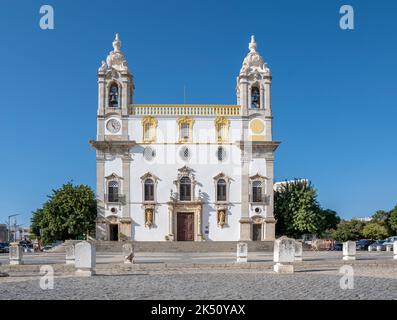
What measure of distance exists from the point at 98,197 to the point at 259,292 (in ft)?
117

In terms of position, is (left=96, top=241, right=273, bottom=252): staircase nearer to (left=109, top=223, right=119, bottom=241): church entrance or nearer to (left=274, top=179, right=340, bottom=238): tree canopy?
(left=109, top=223, right=119, bottom=241): church entrance

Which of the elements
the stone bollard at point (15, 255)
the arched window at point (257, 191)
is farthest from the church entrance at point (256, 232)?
the stone bollard at point (15, 255)

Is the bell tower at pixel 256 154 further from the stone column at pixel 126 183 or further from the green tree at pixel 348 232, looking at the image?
the green tree at pixel 348 232

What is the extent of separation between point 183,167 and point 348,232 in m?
36.5

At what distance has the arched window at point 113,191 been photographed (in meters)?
46.6

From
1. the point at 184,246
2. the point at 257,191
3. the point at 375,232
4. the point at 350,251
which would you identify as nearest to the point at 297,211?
the point at 257,191

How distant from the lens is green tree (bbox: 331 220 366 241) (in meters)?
74.4

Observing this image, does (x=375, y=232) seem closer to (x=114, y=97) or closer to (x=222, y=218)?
(x=222, y=218)

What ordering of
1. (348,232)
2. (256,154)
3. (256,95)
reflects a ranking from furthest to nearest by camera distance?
1. (348,232)
2. (256,95)
3. (256,154)

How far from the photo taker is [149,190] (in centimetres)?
4697

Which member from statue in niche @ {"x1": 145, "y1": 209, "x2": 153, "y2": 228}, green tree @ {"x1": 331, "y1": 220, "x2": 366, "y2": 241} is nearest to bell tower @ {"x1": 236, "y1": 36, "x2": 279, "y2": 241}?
statue in niche @ {"x1": 145, "y1": 209, "x2": 153, "y2": 228}
